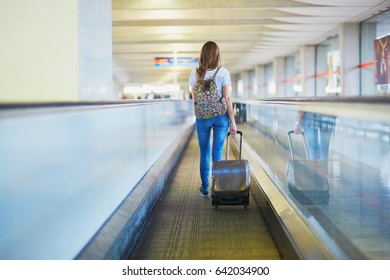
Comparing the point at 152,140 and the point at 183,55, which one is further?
the point at 183,55

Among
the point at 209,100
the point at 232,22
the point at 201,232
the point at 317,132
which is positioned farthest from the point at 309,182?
the point at 232,22

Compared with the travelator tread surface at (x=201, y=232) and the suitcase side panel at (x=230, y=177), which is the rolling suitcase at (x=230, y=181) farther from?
the travelator tread surface at (x=201, y=232)

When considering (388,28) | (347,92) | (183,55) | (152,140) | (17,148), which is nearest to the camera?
(17,148)

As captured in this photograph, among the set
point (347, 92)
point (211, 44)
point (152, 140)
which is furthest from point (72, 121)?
point (347, 92)

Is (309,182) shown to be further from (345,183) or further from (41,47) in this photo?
(41,47)

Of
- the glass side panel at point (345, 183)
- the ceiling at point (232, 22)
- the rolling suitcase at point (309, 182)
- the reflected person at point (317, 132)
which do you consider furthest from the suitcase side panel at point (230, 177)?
the ceiling at point (232, 22)

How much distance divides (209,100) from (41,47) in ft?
6.11

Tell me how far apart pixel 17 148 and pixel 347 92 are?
22.5m

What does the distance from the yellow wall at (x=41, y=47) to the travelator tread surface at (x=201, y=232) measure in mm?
1666

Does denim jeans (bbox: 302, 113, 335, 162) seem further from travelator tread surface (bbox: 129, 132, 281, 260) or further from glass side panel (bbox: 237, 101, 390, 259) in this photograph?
travelator tread surface (bbox: 129, 132, 281, 260)

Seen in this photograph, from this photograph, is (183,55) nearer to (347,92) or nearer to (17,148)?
(347,92)

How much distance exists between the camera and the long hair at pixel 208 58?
6277 mm

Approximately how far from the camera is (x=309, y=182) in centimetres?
460

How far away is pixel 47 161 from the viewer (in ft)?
9.79
